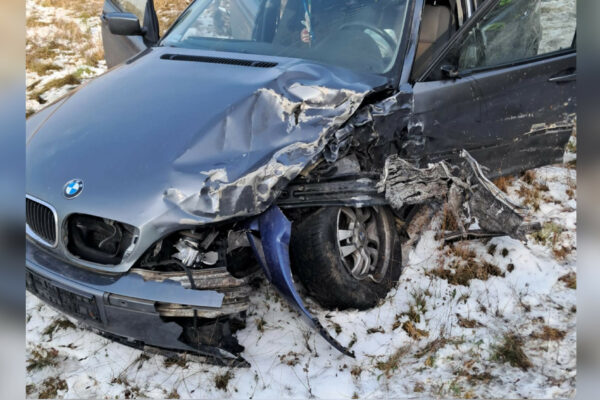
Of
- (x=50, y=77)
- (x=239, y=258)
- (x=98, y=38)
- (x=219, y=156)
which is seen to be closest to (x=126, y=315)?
(x=239, y=258)

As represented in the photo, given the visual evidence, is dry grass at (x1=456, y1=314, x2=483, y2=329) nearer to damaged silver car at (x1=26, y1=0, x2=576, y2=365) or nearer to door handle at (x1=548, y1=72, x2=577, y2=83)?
damaged silver car at (x1=26, y1=0, x2=576, y2=365)

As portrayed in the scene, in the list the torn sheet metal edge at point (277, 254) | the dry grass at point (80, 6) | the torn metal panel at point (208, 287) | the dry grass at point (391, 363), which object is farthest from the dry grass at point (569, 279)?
the dry grass at point (80, 6)

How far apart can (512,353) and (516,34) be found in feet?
7.83

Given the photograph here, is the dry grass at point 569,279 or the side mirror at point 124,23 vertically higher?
the side mirror at point 124,23

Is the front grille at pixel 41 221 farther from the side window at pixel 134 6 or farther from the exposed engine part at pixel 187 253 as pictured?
the side window at pixel 134 6

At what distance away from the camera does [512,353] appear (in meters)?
3.00

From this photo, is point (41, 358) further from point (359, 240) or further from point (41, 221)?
point (359, 240)

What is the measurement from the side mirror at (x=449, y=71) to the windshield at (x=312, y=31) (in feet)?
1.14

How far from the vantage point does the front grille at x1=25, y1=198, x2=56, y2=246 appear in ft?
8.95

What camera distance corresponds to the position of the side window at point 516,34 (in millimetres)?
3725

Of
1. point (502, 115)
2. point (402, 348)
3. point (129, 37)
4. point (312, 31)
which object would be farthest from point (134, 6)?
point (402, 348)

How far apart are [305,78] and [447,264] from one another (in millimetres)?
1674

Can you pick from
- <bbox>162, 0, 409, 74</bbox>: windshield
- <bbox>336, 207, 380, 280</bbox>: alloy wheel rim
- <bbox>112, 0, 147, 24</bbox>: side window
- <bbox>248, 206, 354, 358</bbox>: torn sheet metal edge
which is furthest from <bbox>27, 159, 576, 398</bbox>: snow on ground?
<bbox>112, 0, 147, 24</bbox>: side window

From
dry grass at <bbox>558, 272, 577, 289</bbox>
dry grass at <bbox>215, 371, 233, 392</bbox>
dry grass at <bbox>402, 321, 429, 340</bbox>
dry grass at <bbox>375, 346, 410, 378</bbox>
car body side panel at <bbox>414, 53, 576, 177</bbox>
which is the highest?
car body side panel at <bbox>414, 53, 576, 177</bbox>
